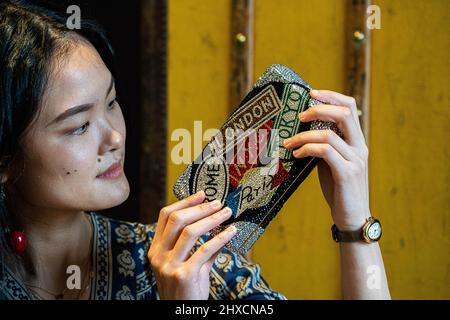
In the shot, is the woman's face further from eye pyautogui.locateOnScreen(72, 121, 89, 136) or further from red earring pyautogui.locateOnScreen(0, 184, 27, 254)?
red earring pyautogui.locateOnScreen(0, 184, 27, 254)

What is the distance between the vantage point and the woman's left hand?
997 millimetres

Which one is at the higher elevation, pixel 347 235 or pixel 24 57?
pixel 24 57

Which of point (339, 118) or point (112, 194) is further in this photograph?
point (112, 194)

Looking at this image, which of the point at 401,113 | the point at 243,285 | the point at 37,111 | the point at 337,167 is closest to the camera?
the point at 337,167

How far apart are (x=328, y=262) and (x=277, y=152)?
0.85 meters

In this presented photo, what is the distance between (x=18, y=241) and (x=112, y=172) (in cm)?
23

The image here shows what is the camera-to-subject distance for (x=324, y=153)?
994 mm

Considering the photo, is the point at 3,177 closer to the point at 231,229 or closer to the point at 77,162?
the point at 77,162

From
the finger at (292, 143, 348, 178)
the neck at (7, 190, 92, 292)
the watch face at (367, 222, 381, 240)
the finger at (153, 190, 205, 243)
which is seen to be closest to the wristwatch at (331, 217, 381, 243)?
the watch face at (367, 222, 381, 240)

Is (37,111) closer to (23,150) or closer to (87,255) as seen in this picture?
(23,150)

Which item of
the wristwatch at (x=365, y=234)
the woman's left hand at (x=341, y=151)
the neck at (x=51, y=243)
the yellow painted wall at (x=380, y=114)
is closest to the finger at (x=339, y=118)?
the woman's left hand at (x=341, y=151)

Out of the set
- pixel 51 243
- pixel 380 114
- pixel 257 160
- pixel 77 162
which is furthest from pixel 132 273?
pixel 380 114

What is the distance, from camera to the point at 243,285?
4.02 ft

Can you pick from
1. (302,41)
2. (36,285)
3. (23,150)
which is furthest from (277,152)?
(302,41)
